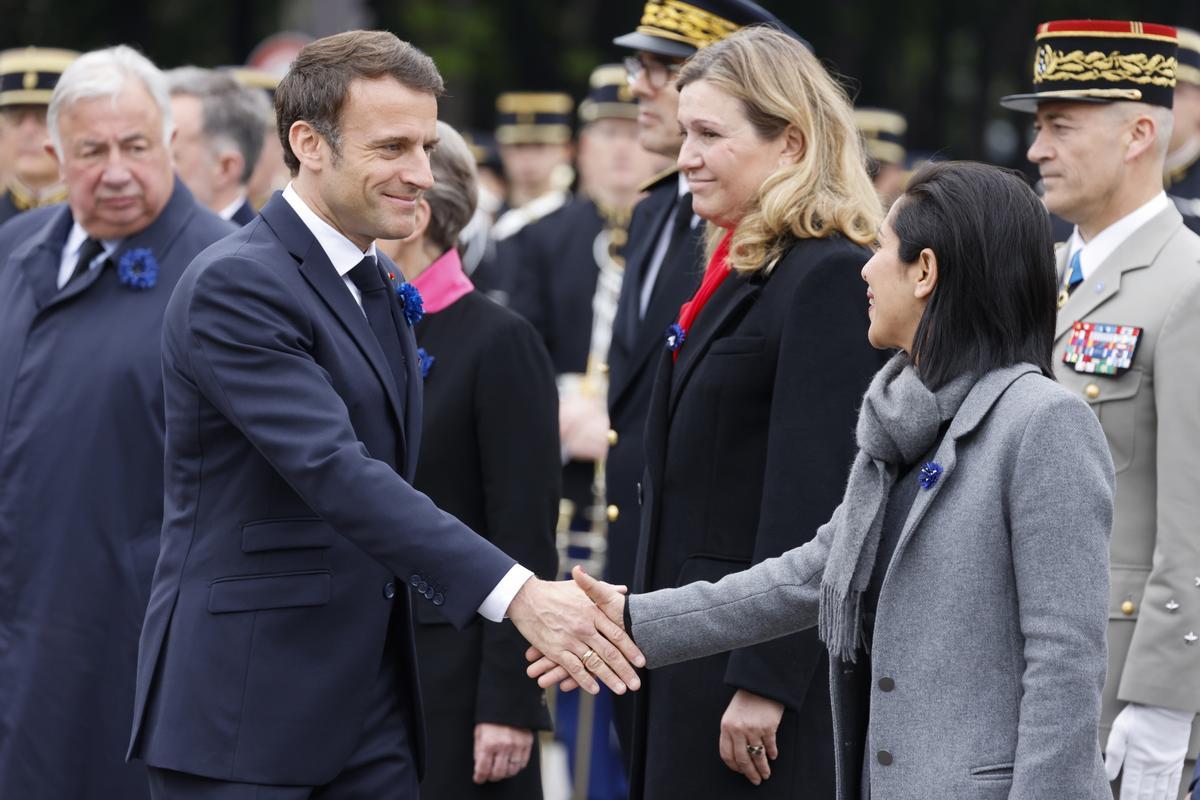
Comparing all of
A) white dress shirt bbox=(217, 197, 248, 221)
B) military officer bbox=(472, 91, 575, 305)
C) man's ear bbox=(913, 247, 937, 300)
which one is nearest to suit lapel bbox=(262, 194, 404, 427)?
man's ear bbox=(913, 247, 937, 300)

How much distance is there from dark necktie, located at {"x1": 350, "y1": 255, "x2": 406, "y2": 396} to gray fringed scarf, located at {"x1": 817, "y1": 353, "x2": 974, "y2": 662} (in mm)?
1042

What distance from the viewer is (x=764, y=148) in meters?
4.49

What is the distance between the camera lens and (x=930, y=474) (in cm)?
336

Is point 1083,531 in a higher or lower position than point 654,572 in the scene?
higher

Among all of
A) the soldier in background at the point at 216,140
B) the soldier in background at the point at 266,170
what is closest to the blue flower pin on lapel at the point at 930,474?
the soldier in background at the point at 216,140

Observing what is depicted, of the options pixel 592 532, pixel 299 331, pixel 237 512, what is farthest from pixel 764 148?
pixel 592 532

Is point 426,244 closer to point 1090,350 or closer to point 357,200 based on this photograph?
point 357,200

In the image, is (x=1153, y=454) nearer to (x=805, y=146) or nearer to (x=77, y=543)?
(x=805, y=146)

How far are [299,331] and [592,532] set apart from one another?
503 cm

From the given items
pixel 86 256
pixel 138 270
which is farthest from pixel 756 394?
pixel 86 256

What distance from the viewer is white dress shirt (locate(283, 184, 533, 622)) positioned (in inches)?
151

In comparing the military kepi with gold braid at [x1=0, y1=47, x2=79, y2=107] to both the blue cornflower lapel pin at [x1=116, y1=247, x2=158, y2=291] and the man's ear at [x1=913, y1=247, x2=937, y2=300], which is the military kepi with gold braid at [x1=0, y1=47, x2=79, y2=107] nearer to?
the blue cornflower lapel pin at [x1=116, y1=247, x2=158, y2=291]

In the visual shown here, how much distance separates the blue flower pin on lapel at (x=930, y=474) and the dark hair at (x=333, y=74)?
Result: 4.67 feet

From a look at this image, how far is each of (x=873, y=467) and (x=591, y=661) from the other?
2.95 feet
